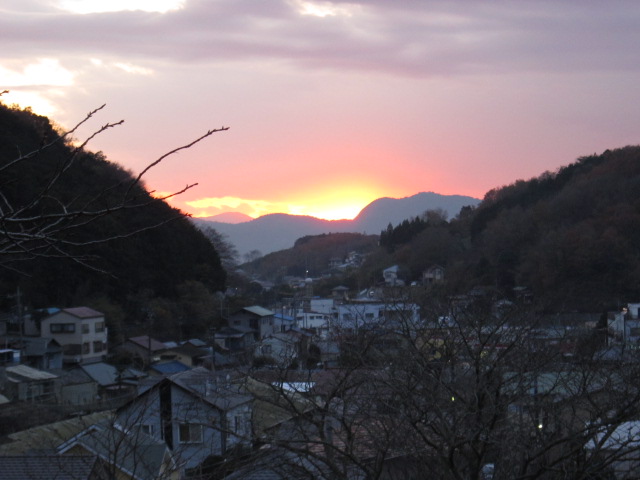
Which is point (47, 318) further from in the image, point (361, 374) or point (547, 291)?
point (361, 374)

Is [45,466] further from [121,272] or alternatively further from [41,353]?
[121,272]

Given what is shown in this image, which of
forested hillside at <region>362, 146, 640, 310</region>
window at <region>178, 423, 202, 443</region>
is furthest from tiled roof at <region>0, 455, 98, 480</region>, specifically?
forested hillside at <region>362, 146, 640, 310</region>

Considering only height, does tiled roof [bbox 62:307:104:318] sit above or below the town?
below

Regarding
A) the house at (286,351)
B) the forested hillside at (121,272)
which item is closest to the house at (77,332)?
the forested hillside at (121,272)

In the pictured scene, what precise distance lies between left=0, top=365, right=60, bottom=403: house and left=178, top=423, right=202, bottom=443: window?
7.78m

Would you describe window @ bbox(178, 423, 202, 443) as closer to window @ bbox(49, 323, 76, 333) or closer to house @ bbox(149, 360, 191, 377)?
house @ bbox(149, 360, 191, 377)

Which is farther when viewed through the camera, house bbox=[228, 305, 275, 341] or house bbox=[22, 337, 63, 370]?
house bbox=[228, 305, 275, 341]

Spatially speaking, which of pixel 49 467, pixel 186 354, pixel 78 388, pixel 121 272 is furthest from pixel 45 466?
pixel 121 272

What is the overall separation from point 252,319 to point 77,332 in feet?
21.5

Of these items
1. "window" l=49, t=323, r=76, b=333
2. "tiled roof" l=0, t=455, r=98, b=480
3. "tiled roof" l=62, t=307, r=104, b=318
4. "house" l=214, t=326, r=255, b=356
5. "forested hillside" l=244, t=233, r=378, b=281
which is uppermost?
"forested hillside" l=244, t=233, r=378, b=281

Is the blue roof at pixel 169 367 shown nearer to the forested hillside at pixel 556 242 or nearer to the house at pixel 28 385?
the house at pixel 28 385

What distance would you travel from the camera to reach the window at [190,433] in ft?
19.0

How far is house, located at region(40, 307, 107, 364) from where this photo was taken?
60.7 feet

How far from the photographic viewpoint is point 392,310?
702cm
